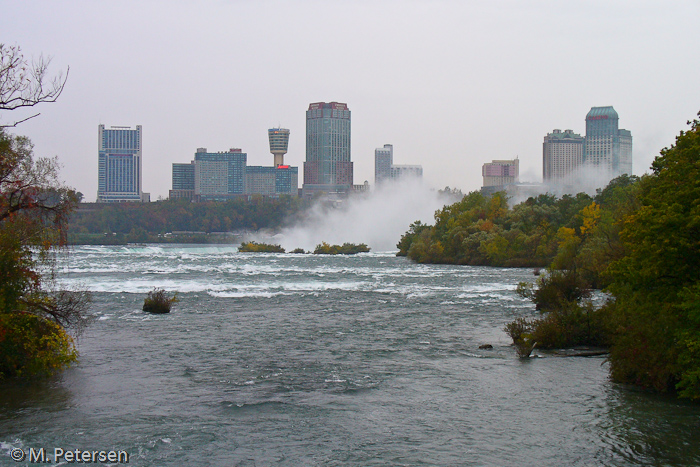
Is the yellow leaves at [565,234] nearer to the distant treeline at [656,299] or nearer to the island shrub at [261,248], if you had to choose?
the distant treeline at [656,299]

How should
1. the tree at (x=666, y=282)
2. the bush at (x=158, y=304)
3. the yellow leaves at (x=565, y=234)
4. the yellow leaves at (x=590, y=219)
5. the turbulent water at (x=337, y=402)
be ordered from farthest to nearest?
1. the yellow leaves at (x=565, y=234)
2. the yellow leaves at (x=590, y=219)
3. the bush at (x=158, y=304)
4. the tree at (x=666, y=282)
5. the turbulent water at (x=337, y=402)

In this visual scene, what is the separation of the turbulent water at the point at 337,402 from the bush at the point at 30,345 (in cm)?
66

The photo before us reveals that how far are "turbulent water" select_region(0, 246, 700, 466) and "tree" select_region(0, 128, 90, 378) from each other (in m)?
1.04

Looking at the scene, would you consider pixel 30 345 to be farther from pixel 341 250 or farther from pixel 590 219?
pixel 341 250

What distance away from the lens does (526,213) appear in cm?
9725

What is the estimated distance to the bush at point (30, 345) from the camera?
19.0 metres

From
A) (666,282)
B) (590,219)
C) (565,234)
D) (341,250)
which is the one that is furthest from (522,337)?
(341,250)

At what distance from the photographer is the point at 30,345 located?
18.9 m

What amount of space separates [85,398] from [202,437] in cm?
500

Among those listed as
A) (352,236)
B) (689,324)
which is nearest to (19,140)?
(689,324)

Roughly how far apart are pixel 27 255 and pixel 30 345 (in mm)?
2666

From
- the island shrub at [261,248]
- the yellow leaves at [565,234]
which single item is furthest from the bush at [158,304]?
the island shrub at [261,248]

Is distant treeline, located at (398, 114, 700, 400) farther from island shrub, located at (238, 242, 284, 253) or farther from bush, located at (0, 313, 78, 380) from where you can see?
island shrub, located at (238, 242, 284, 253)

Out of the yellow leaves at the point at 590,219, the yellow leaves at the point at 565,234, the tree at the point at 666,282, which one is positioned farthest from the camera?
the yellow leaves at the point at 565,234
